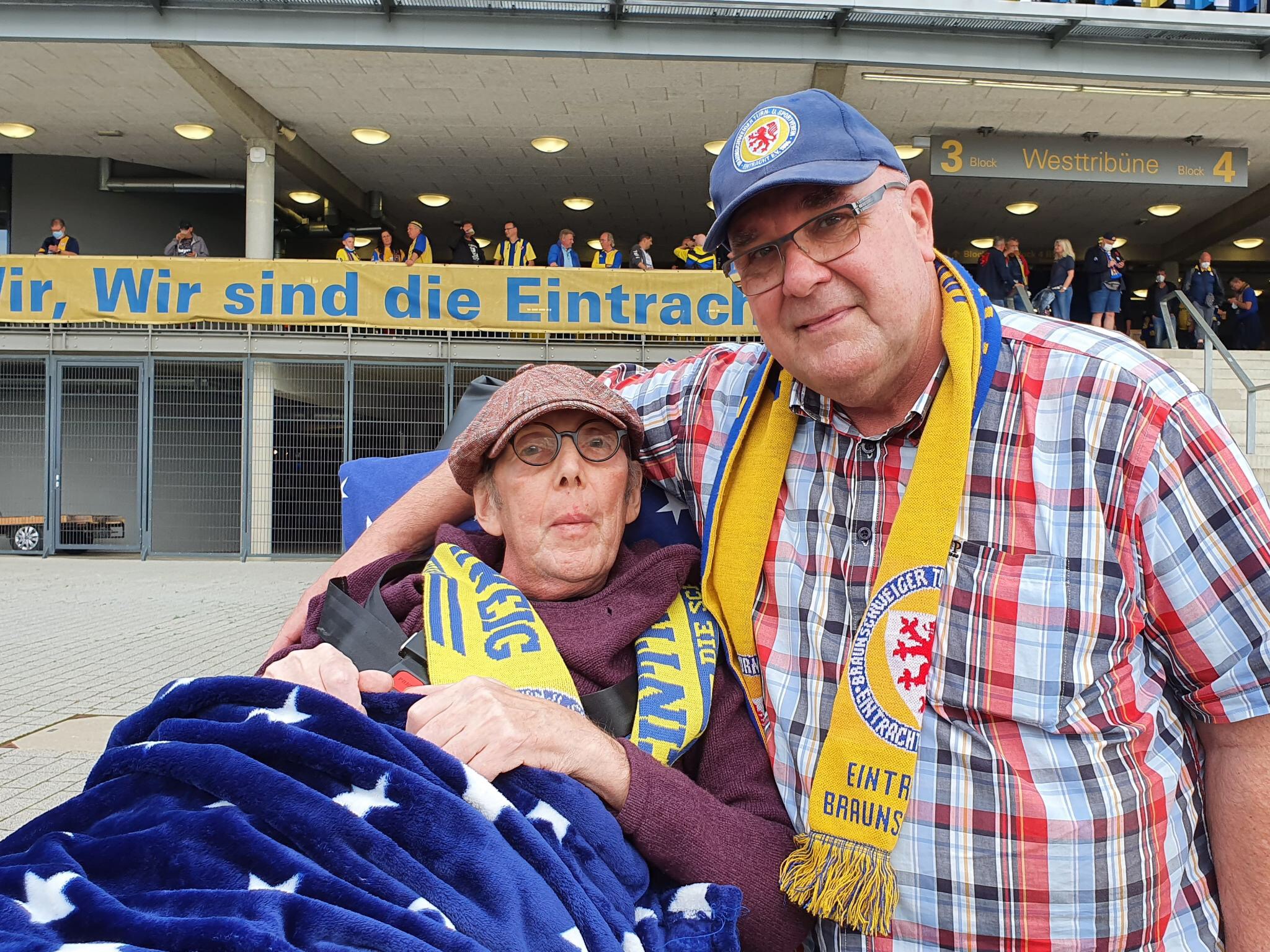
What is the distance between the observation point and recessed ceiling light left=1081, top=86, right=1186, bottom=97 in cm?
1303

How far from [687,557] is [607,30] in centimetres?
1144

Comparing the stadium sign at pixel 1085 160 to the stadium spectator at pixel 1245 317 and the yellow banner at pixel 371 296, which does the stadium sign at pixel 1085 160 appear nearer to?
the stadium spectator at pixel 1245 317

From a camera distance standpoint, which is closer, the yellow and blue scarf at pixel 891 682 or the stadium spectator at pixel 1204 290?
the yellow and blue scarf at pixel 891 682

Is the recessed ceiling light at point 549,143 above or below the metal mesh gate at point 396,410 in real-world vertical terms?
above

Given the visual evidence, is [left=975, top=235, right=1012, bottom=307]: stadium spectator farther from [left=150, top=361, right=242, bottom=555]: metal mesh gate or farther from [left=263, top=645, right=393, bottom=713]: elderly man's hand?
[left=263, top=645, right=393, bottom=713]: elderly man's hand

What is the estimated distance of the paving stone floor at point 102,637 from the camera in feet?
13.9

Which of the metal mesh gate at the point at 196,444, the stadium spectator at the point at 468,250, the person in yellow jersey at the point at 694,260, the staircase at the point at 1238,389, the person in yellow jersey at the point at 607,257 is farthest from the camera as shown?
the stadium spectator at the point at 468,250

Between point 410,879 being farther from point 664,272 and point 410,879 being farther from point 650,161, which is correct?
point 650,161

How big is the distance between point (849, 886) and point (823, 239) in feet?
3.55

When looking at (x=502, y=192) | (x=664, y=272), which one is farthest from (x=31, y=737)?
(x=502, y=192)

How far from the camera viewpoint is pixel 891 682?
1.56m

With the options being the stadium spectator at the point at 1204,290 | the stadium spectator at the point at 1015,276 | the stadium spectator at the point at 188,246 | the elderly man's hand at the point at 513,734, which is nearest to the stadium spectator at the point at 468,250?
the stadium spectator at the point at 188,246

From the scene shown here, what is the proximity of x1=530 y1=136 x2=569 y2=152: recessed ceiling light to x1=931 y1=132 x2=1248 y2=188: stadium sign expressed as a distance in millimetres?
5869

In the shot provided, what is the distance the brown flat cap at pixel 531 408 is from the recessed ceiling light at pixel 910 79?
12.2 meters
